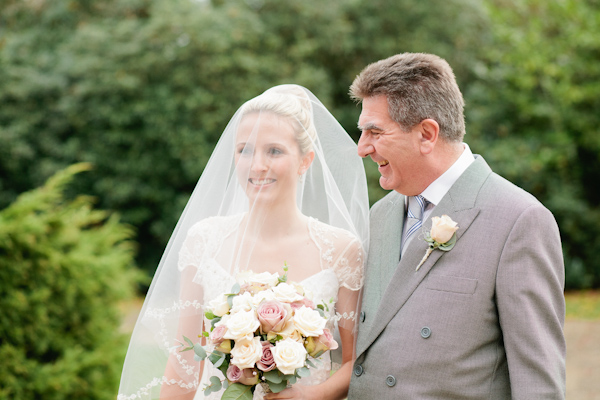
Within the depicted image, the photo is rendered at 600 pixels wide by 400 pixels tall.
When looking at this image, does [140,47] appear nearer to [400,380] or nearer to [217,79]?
[217,79]

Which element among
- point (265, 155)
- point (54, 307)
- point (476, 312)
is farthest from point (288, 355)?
point (54, 307)

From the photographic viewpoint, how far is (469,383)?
8.04 feet

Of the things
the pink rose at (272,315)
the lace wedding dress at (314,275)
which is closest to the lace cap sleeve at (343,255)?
the lace wedding dress at (314,275)

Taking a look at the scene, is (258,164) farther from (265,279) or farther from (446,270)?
(446,270)

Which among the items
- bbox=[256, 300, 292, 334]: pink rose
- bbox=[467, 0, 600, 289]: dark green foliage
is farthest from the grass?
bbox=[256, 300, 292, 334]: pink rose

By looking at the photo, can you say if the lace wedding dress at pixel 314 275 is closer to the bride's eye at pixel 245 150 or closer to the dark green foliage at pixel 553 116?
the bride's eye at pixel 245 150

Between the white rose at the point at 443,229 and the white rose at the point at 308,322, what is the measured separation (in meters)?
0.61

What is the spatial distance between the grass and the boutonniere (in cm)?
991

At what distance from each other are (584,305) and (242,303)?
11462mm

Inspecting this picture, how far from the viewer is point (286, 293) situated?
2.51m

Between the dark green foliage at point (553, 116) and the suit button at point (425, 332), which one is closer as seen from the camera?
the suit button at point (425, 332)

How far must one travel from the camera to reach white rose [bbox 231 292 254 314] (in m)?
2.44

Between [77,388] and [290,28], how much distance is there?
9176mm

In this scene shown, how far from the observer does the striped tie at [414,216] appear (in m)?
2.84
